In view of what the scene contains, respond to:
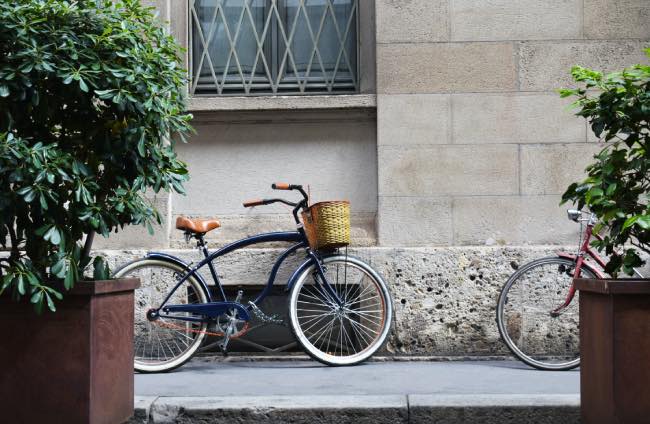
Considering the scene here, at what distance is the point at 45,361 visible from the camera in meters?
4.07

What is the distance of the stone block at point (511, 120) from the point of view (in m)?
6.88

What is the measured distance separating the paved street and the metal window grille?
7.45 ft

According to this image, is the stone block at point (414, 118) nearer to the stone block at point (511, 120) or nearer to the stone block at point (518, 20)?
the stone block at point (511, 120)

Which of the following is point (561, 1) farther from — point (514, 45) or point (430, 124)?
point (430, 124)

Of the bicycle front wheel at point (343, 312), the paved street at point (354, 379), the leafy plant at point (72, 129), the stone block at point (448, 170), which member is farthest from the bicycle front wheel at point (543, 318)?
the leafy plant at point (72, 129)

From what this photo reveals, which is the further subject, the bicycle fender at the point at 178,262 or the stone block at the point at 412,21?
the stone block at the point at 412,21

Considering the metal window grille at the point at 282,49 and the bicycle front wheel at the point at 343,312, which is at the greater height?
the metal window grille at the point at 282,49

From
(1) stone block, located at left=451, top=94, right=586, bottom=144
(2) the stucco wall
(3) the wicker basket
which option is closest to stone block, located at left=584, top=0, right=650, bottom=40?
(2) the stucco wall

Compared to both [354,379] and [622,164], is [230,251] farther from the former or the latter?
[622,164]

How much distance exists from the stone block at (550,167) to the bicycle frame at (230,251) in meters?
1.80

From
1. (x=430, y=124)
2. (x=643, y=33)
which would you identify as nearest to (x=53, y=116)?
Result: (x=430, y=124)

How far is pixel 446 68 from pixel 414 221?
49.4 inches

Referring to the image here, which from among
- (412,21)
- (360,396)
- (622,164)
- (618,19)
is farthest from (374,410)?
(618,19)

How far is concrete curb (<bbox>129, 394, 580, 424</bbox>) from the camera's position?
177 inches
